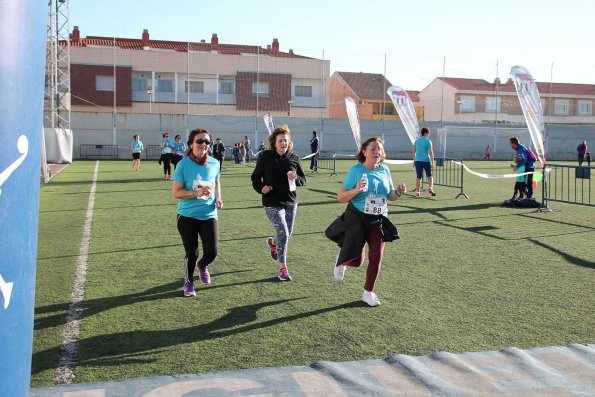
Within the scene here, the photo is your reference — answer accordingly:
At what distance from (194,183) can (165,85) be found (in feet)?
143

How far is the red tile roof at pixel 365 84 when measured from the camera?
62.8 meters

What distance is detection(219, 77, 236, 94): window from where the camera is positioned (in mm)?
48513

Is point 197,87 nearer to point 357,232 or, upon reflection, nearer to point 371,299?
point 357,232

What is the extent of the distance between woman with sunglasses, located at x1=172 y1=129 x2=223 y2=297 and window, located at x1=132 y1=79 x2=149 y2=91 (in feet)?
144

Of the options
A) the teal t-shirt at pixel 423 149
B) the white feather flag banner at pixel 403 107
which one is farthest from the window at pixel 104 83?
the teal t-shirt at pixel 423 149

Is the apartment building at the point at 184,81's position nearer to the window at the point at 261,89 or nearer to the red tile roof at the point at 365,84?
the window at the point at 261,89

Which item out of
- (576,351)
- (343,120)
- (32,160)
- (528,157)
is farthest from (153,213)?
(343,120)

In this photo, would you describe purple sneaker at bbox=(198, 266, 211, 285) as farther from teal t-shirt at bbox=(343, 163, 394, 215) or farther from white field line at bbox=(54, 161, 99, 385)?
teal t-shirt at bbox=(343, 163, 394, 215)

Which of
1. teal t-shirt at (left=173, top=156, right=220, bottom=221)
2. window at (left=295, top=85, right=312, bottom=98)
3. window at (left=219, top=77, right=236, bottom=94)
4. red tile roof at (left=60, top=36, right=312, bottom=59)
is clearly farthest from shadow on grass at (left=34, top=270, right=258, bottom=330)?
red tile roof at (left=60, top=36, right=312, bottom=59)

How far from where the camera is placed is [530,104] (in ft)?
45.6

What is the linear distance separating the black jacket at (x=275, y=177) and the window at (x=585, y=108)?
61.5m

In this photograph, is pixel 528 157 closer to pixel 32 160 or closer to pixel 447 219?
pixel 447 219

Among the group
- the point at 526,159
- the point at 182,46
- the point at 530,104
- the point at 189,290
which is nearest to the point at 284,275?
the point at 189,290

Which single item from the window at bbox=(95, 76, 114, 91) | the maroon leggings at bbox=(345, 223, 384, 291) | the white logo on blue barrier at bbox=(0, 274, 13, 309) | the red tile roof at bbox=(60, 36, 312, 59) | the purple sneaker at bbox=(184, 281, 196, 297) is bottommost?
the purple sneaker at bbox=(184, 281, 196, 297)
